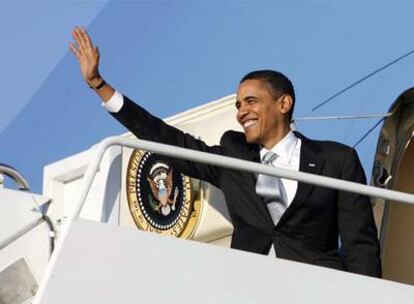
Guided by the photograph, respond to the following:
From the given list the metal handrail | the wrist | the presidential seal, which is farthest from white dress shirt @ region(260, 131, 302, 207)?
the metal handrail

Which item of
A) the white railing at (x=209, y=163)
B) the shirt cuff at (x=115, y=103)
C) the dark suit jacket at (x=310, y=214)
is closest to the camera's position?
the white railing at (x=209, y=163)

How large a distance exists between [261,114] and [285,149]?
17cm

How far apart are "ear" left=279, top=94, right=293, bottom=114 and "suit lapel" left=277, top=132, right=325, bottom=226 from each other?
0.12 metres

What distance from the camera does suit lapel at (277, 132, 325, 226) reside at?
598cm

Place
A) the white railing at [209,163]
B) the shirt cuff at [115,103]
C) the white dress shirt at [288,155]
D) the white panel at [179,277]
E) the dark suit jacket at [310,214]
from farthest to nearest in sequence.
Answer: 1. the shirt cuff at [115,103]
2. the white dress shirt at [288,155]
3. the dark suit jacket at [310,214]
4. the white railing at [209,163]
5. the white panel at [179,277]

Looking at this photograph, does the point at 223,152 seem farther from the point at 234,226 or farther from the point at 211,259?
the point at 211,259

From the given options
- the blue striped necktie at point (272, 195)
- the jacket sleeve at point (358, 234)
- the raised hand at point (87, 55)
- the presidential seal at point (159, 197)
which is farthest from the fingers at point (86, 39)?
the jacket sleeve at point (358, 234)

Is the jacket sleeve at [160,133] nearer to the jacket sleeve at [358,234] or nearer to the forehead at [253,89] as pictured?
the forehead at [253,89]

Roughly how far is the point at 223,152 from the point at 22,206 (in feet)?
2.81

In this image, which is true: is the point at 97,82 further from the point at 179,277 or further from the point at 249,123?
the point at 179,277

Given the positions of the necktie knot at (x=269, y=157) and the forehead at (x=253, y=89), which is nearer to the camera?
the necktie knot at (x=269, y=157)

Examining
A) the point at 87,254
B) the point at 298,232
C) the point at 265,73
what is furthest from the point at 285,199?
the point at 87,254

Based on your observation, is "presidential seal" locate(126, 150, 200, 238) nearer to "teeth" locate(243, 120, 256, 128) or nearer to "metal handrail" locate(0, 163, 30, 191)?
"teeth" locate(243, 120, 256, 128)

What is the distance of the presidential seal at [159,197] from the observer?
611 cm
